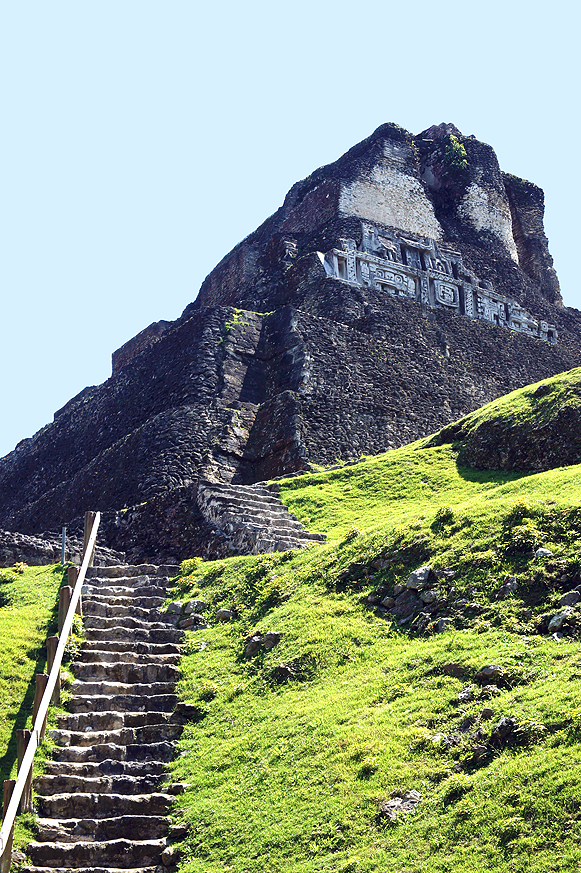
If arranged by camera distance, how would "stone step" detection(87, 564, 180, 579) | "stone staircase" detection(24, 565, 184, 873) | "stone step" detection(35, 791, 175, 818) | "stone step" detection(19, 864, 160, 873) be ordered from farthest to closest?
"stone step" detection(87, 564, 180, 579)
"stone step" detection(35, 791, 175, 818)
"stone staircase" detection(24, 565, 184, 873)
"stone step" detection(19, 864, 160, 873)

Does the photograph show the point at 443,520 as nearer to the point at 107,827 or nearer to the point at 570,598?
the point at 570,598

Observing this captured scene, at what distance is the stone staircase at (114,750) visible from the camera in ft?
31.1

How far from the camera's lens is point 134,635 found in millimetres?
13727

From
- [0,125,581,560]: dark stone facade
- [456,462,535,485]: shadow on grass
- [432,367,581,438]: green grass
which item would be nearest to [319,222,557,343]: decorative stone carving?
[0,125,581,560]: dark stone facade

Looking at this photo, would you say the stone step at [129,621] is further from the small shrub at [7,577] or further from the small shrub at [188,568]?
the small shrub at [7,577]

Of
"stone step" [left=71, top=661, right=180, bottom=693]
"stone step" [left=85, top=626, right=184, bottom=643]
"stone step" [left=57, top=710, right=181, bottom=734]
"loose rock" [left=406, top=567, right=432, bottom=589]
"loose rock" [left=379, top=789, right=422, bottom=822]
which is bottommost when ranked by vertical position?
"loose rock" [left=379, top=789, right=422, bottom=822]

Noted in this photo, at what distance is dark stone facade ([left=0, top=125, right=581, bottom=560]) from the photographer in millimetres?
24844

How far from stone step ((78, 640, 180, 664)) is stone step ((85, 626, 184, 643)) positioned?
15 centimetres

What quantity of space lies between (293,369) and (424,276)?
370 inches

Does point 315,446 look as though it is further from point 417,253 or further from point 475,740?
point 475,740

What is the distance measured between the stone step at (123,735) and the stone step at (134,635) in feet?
7.26

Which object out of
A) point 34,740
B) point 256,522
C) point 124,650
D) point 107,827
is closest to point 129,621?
point 124,650

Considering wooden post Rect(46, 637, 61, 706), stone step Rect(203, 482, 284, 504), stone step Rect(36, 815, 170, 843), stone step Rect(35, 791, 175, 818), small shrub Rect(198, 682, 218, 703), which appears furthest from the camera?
stone step Rect(203, 482, 284, 504)

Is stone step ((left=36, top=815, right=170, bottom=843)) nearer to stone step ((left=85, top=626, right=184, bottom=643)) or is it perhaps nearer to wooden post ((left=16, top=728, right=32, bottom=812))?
wooden post ((left=16, top=728, right=32, bottom=812))
